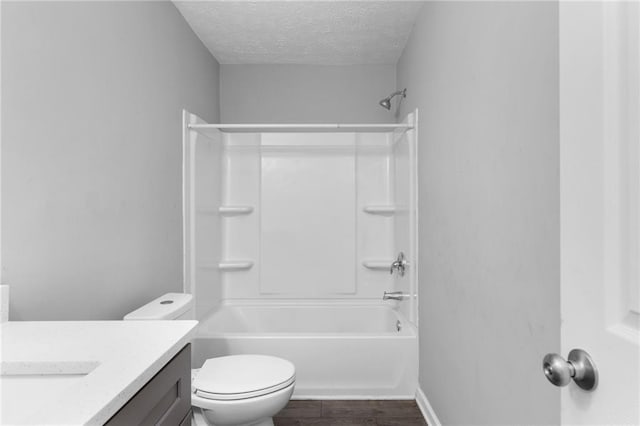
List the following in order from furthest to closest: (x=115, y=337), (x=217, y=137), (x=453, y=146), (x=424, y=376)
Result: (x=217, y=137) → (x=424, y=376) → (x=453, y=146) → (x=115, y=337)

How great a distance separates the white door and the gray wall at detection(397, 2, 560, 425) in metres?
0.34

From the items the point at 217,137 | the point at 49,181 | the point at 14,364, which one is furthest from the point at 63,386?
the point at 217,137

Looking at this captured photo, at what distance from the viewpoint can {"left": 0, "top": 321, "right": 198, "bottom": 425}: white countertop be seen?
63 cm

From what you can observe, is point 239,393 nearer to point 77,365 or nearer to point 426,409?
point 77,365

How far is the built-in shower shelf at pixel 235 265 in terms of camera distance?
9.84 feet

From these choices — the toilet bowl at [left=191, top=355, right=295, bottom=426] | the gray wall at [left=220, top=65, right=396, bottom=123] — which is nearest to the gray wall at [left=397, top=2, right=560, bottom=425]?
the toilet bowl at [left=191, top=355, right=295, bottom=426]

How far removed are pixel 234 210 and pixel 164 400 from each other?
7.18 feet

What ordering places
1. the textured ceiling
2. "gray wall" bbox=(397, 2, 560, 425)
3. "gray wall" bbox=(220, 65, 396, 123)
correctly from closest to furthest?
"gray wall" bbox=(397, 2, 560, 425) < the textured ceiling < "gray wall" bbox=(220, 65, 396, 123)

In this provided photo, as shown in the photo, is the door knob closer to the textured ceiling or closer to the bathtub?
the bathtub

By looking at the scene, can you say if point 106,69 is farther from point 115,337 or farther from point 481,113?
point 481,113

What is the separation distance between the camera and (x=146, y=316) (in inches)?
61.7

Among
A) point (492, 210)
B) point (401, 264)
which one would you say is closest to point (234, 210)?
point (401, 264)

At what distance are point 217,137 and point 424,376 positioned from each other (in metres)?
2.22

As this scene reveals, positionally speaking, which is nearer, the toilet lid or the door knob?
the door knob
